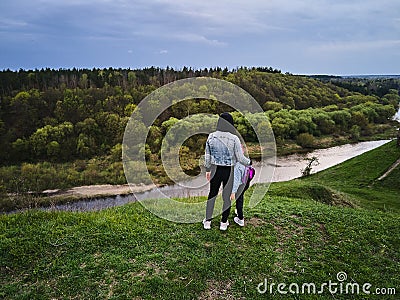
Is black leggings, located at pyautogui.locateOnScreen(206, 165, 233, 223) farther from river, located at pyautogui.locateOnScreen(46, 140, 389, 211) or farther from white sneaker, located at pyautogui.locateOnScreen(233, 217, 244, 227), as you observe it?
river, located at pyautogui.locateOnScreen(46, 140, 389, 211)

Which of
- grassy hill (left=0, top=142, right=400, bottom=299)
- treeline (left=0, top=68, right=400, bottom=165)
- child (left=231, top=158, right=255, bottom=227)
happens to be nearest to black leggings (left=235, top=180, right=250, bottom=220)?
child (left=231, top=158, right=255, bottom=227)

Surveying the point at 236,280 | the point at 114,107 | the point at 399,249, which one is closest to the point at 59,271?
the point at 236,280

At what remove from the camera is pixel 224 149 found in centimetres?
658

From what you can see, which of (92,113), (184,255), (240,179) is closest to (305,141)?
(92,113)

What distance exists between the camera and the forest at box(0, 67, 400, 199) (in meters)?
41.5

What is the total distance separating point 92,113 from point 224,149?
189 ft

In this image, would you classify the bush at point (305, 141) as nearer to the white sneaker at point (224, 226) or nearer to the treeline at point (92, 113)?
the treeline at point (92, 113)

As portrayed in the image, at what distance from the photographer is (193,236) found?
23.7 ft

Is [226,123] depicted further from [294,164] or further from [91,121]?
[91,121]

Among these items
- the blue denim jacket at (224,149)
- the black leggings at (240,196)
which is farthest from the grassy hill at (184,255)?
the blue denim jacket at (224,149)

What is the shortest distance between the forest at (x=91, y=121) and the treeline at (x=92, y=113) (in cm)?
13

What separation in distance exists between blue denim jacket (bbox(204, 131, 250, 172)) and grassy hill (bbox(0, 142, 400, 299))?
1.81 m

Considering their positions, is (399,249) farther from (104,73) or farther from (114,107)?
(104,73)

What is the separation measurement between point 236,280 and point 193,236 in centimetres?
157
